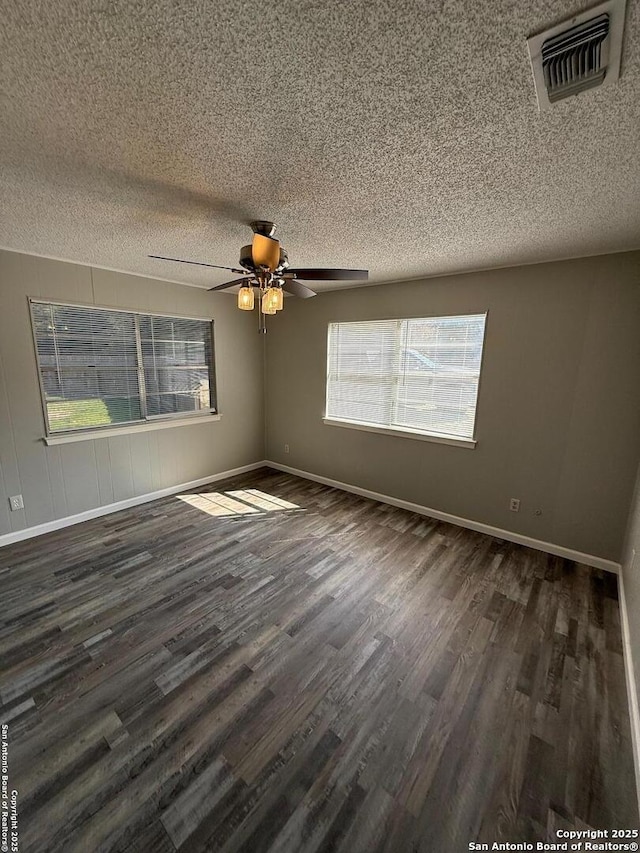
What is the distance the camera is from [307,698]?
5.37ft

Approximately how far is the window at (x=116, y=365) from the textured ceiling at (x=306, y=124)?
0.96 m

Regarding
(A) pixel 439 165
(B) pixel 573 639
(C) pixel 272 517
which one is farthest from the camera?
(C) pixel 272 517

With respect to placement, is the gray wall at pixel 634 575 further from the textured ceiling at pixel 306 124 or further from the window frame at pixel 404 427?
the textured ceiling at pixel 306 124

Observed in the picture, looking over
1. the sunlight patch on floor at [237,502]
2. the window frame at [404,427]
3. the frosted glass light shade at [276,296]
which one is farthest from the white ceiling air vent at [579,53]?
the sunlight patch on floor at [237,502]

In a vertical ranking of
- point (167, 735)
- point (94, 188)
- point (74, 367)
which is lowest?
point (167, 735)

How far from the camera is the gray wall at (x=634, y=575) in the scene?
1.70 meters

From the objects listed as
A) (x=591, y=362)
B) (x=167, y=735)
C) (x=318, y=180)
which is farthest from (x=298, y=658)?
(x=591, y=362)

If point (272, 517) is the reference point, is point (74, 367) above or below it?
above

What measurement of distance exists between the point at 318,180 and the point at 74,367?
114 inches

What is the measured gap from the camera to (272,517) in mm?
3529

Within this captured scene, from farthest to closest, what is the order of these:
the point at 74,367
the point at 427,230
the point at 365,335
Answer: the point at 365,335 → the point at 74,367 → the point at 427,230

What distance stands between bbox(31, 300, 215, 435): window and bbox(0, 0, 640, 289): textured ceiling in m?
0.96

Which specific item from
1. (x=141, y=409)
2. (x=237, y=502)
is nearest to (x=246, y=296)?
(x=141, y=409)

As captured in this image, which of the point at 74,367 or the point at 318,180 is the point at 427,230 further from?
the point at 74,367
